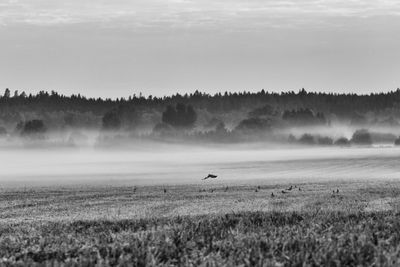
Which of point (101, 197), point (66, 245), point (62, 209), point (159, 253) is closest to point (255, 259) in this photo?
point (159, 253)

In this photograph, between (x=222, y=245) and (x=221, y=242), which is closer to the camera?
(x=222, y=245)

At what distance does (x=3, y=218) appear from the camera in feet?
72.2

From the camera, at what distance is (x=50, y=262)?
929 centimetres

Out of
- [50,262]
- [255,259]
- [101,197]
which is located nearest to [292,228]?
[255,259]

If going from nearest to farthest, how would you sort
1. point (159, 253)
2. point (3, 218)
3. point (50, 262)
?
point (50, 262) → point (159, 253) → point (3, 218)

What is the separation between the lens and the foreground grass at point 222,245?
953cm

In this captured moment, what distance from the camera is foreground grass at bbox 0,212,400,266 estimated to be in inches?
375

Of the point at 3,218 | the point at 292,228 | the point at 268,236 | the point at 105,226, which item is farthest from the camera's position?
the point at 3,218

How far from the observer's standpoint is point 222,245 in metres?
10.7

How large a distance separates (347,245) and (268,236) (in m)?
1.52

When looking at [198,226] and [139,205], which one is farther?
[139,205]

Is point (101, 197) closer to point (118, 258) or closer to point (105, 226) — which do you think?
point (105, 226)

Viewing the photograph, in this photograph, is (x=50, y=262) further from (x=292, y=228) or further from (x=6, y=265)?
(x=292, y=228)

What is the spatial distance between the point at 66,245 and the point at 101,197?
19.8 m
